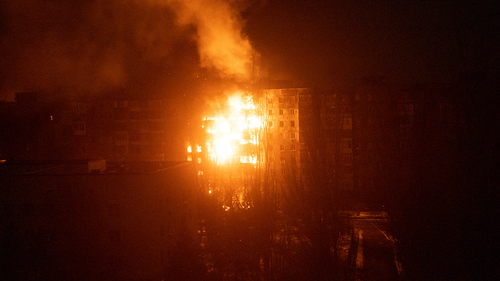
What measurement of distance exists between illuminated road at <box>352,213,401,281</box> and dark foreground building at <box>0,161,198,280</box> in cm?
525

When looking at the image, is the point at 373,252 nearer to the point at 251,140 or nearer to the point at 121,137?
the point at 251,140

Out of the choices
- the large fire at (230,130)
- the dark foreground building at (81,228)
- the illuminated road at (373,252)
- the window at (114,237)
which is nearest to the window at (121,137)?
the large fire at (230,130)

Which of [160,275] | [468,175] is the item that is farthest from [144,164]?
[468,175]

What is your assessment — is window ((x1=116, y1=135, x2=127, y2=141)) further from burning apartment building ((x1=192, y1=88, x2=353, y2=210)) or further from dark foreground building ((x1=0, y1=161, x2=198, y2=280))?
dark foreground building ((x1=0, y1=161, x2=198, y2=280))

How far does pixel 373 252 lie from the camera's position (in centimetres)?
1182

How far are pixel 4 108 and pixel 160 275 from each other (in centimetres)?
1558

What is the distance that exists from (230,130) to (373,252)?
28.5 feet

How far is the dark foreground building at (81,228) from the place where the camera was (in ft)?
32.0

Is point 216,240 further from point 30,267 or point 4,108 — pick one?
point 4,108

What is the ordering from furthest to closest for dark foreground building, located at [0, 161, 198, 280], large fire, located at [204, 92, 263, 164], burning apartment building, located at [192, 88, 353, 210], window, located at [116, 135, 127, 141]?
1. window, located at [116, 135, 127, 141]
2. large fire, located at [204, 92, 263, 164]
3. burning apartment building, located at [192, 88, 353, 210]
4. dark foreground building, located at [0, 161, 198, 280]

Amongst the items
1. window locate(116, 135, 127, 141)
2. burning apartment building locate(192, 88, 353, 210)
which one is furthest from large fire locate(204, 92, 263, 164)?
window locate(116, 135, 127, 141)

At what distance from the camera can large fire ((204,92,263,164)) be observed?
16.5 m

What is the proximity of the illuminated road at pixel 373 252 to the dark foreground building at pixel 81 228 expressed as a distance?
17.2 ft

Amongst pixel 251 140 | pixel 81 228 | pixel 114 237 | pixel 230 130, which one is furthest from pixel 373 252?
pixel 81 228
